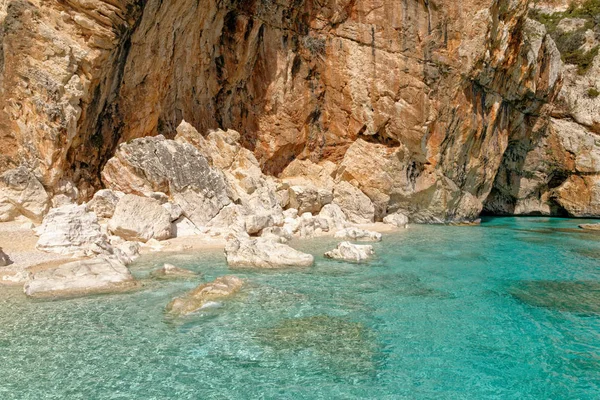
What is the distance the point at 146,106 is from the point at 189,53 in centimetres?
423

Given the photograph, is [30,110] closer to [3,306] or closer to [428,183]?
[3,306]

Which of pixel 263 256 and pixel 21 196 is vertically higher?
pixel 21 196

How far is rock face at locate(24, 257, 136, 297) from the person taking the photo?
29.8 ft

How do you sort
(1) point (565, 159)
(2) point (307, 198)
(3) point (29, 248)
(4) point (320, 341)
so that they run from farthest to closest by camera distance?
1. (1) point (565, 159)
2. (2) point (307, 198)
3. (3) point (29, 248)
4. (4) point (320, 341)

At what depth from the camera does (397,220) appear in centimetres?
2430

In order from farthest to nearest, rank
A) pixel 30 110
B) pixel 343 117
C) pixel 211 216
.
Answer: pixel 343 117 < pixel 211 216 < pixel 30 110

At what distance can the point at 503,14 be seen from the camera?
84.3 feet

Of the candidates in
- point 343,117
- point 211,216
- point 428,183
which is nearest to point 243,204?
point 211,216

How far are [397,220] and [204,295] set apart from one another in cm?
1705

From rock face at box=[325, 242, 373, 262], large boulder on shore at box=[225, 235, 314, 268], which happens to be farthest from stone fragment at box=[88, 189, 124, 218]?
rock face at box=[325, 242, 373, 262]

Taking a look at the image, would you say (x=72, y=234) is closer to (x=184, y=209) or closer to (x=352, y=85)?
(x=184, y=209)

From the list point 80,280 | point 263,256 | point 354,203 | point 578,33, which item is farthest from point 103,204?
point 578,33

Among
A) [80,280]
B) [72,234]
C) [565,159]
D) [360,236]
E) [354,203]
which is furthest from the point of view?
[565,159]

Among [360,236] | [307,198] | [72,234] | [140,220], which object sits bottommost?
[360,236]
